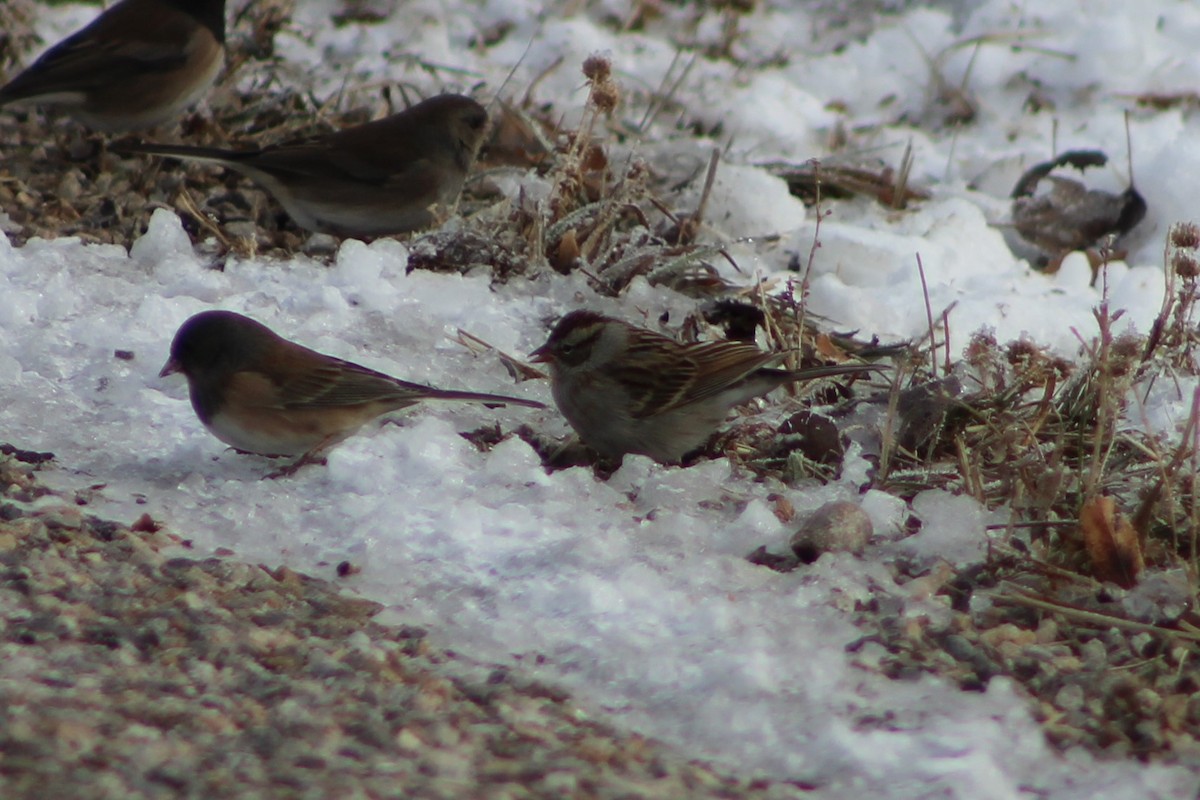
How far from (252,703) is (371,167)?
3810 mm

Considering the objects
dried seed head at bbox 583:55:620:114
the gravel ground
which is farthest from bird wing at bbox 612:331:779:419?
the gravel ground

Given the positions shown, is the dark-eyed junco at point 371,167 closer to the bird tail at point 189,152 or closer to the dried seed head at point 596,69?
the bird tail at point 189,152

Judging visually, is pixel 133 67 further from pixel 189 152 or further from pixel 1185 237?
pixel 1185 237

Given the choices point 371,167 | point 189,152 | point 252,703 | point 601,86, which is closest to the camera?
point 252,703

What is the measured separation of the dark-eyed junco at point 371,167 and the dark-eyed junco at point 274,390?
1.57m

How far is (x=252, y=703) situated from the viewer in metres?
2.77

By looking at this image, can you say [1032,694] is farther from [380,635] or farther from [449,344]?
[449,344]

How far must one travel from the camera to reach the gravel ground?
250 centimetres

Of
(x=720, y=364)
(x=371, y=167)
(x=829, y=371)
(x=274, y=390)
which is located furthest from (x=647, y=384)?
(x=371, y=167)

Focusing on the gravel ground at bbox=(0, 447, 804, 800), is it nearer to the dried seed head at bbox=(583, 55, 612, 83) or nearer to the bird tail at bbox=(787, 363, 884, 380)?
the bird tail at bbox=(787, 363, 884, 380)

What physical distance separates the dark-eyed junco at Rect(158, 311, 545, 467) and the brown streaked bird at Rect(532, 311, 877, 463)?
0.70ft

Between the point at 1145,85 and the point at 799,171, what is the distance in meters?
2.60

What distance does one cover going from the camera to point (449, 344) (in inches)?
204

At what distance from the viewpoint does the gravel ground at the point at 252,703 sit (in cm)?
250
